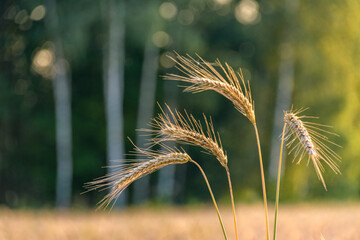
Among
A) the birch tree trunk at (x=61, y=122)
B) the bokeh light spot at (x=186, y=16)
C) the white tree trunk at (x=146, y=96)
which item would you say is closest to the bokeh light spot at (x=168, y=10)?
the bokeh light spot at (x=186, y=16)

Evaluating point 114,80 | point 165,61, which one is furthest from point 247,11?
point 114,80

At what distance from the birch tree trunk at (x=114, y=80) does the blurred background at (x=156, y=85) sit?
0.11 feet

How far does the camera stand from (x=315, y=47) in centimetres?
1598

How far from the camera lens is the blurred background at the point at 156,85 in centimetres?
1514

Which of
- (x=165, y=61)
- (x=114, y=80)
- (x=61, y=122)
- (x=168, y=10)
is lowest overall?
(x=61, y=122)

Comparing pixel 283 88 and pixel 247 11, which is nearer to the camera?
pixel 283 88

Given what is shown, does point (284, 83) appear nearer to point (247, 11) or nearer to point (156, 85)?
point (247, 11)

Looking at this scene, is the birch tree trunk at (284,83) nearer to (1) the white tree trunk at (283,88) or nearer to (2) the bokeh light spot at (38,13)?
(1) the white tree trunk at (283,88)

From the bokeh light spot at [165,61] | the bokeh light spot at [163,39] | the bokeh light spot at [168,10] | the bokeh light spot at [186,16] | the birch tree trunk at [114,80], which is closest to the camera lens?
the birch tree trunk at [114,80]

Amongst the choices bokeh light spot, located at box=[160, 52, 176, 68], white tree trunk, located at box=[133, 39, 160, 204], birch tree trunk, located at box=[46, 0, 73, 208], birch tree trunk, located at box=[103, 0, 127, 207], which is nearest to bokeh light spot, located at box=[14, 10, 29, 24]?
birch tree trunk, located at box=[46, 0, 73, 208]

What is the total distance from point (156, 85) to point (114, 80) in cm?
361

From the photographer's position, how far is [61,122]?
16047 millimetres

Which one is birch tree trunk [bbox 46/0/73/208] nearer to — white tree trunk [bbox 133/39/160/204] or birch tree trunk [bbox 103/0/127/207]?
birch tree trunk [bbox 103/0/127/207]

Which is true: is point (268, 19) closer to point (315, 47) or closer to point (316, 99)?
point (315, 47)
